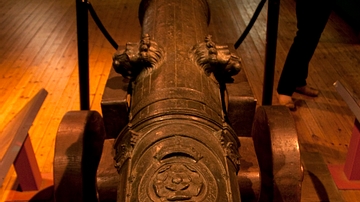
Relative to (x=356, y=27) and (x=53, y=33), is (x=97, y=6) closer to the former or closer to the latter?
(x=53, y=33)

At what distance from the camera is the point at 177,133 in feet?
4.63

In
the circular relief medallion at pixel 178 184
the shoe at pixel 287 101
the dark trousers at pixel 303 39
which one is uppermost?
the circular relief medallion at pixel 178 184

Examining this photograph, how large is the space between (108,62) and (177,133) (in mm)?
2416

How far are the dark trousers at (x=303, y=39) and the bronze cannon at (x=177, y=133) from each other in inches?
31.1

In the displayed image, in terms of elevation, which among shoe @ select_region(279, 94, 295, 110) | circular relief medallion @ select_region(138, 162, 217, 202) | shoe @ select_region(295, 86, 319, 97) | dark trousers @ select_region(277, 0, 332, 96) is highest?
circular relief medallion @ select_region(138, 162, 217, 202)

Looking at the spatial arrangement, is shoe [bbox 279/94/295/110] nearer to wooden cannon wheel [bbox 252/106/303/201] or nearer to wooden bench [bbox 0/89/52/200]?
wooden cannon wheel [bbox 252/106/303/201]

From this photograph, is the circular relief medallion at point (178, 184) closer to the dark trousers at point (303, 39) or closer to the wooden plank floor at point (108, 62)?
the wooden plank floor at point (108, 62)

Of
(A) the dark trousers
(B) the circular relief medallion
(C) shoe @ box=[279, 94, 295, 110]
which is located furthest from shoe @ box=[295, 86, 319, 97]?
(B) the circular relief medallion

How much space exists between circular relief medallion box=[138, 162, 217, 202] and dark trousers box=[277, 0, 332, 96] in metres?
1.77

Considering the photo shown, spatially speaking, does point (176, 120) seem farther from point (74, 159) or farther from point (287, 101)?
point (287, 101)

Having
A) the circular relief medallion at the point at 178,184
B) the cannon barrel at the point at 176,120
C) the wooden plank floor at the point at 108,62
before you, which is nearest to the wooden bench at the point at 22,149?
the wooden plank floor at the point at 108,62

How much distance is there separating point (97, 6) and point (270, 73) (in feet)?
9.60

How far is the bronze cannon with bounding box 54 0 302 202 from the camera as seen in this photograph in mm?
1311

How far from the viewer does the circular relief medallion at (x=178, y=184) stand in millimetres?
1208
